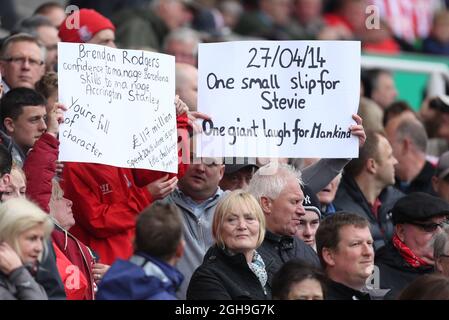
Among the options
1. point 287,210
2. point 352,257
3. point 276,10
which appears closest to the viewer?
point 352,257

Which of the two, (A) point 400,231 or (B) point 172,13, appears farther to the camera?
(B) point 172,13

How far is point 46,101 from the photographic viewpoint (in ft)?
32.4

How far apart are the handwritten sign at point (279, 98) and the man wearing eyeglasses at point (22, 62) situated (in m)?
1.70

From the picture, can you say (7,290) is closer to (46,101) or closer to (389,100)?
(46,101)

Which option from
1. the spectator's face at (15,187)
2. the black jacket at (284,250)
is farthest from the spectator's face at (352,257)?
the spectator's face at (15,187)

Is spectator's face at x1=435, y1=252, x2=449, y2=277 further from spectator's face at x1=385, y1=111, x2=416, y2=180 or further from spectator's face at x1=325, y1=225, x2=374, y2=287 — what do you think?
spectator's face at x1=385, y1=111, x2=416, y2=180

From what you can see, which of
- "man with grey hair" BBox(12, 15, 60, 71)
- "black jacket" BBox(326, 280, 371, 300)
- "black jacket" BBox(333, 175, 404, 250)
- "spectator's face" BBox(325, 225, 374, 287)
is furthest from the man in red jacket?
"man with grey hair" BBox(12, 15, 60, 71)

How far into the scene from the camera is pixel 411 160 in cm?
1227

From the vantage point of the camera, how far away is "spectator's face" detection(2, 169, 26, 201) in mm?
8242

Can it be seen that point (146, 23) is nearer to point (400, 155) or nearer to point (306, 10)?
point (400, 155)

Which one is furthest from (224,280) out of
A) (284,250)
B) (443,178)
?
(443,178)

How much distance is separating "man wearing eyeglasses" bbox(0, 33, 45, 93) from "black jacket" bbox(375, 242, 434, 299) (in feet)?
9.11

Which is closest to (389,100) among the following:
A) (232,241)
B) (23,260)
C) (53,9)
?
(53,9)

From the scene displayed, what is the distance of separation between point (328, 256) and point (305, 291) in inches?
38.1
